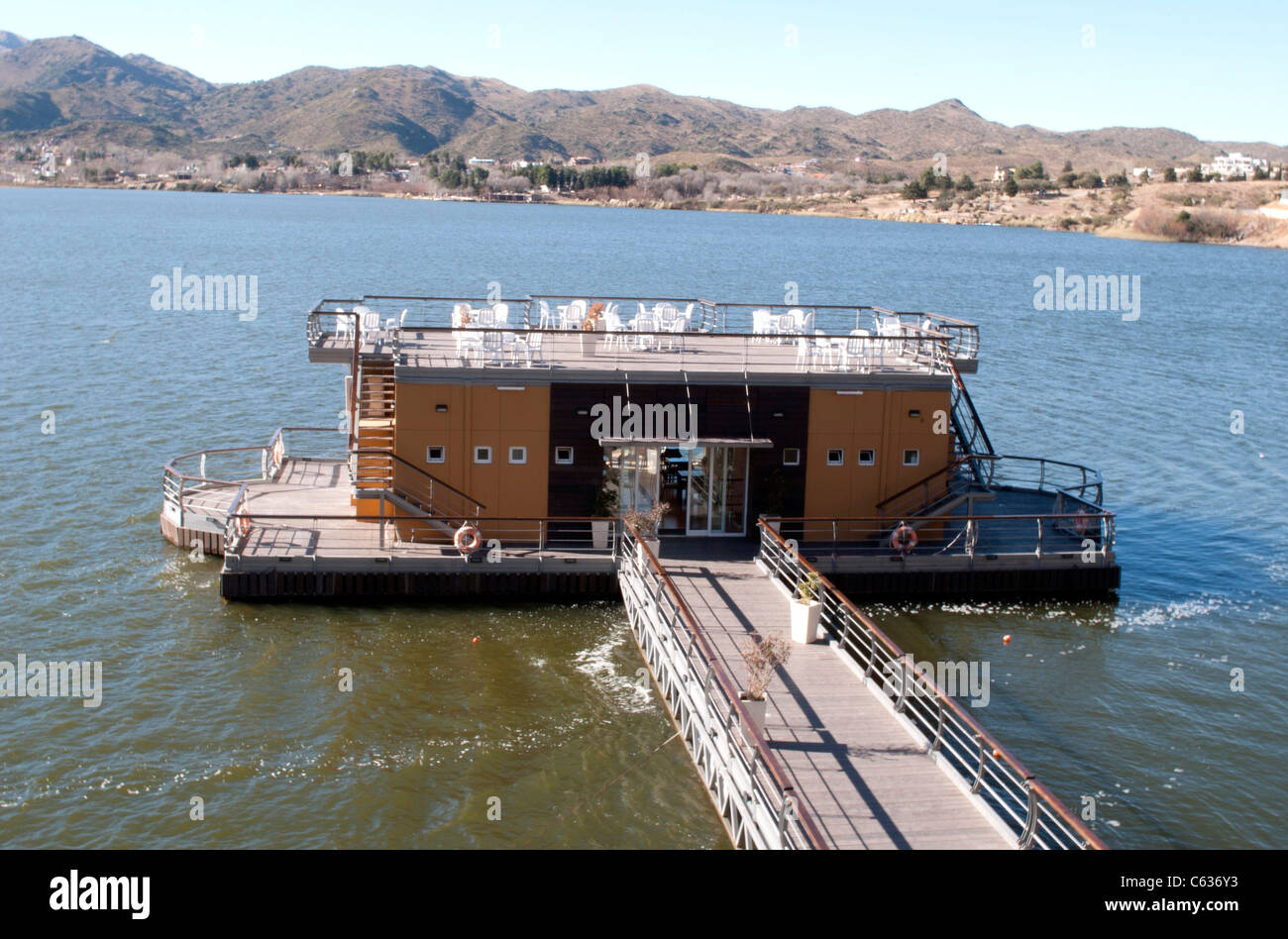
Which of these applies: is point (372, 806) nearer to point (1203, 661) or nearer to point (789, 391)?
point (789, 391)

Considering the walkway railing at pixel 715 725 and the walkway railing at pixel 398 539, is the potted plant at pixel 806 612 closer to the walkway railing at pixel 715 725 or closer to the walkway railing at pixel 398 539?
the walkway railing at pixel 715 725

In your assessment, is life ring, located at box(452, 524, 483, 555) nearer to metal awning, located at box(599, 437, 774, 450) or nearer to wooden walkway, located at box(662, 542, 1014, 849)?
metal awning, located at box(599, 437, 774, 450)

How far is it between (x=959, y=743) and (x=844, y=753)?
149cm

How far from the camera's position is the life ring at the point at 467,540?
24109 millimetres

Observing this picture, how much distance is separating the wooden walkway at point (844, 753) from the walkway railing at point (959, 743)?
300 mm

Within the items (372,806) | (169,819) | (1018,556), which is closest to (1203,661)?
(1018,556)

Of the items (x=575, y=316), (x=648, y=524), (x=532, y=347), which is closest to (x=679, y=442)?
(x=648, y=524)

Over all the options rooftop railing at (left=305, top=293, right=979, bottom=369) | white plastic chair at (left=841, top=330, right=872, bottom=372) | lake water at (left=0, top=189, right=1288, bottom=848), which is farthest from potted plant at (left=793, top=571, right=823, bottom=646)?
white plastic chair at (left=841, top=330, right=872, bottom=372)

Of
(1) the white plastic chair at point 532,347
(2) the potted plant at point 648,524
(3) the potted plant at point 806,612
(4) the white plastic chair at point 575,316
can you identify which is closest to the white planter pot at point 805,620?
(3) the potted plant at point 806,612

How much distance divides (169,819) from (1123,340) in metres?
66.2

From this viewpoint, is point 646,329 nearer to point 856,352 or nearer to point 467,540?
point 856,352

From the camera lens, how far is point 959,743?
1552cm
